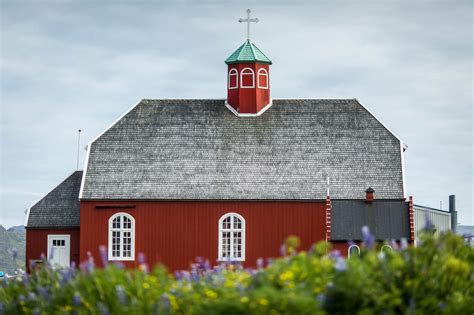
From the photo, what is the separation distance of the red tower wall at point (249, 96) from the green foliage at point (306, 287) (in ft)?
113

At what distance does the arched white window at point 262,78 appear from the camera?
5241cm

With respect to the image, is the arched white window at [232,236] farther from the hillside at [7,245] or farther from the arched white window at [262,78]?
the hillside at [7,245]

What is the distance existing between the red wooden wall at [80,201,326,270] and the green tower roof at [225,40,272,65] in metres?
8.28

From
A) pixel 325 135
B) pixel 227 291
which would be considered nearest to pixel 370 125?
pixel 325 135

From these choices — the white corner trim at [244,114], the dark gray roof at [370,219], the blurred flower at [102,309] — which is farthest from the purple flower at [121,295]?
the white corner trim at [244,114]

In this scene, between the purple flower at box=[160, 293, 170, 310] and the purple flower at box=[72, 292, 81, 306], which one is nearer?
the purple flower at box=[160, 293, 170, 310]

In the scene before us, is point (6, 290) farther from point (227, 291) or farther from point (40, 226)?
point (40, 226)

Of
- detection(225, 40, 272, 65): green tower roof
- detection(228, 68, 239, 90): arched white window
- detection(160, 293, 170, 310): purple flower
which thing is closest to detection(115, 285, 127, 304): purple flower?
detection(160, 293, 170, 310): purple flower

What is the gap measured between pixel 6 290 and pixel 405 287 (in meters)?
7.98

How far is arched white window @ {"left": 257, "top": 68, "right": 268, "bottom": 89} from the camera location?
5241cm

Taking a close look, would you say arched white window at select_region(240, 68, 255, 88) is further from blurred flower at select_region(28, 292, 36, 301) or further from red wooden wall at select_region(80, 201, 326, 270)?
blurred flower at select_region(28, 292, 36, 301)

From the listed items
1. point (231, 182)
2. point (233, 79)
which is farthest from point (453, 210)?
point (233, 79)

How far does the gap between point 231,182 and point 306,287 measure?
3327 centimetres

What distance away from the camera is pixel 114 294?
16875mm
